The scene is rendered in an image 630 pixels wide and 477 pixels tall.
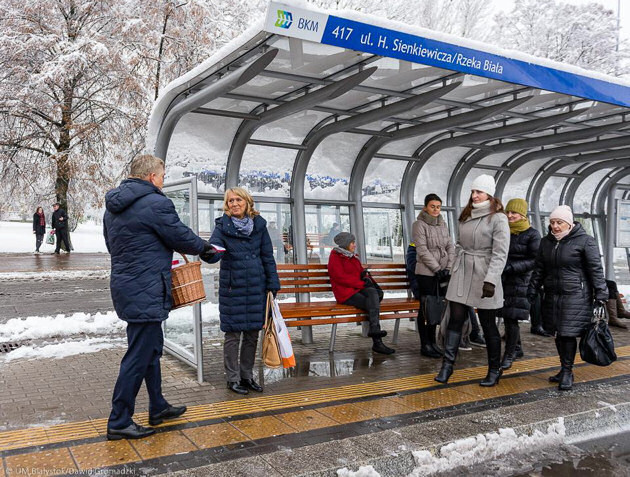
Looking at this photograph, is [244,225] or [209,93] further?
[209,93]

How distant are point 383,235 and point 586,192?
5906mm

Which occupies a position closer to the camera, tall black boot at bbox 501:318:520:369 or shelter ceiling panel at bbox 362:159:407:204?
tall black boot at bbox 501:318:520:369

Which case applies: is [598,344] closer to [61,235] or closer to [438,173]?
[438,173]

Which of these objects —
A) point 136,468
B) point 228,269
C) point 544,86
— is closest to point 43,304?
point 228,269

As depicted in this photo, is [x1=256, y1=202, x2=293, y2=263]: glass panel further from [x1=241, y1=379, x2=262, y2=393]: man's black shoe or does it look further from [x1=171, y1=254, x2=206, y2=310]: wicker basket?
[x1=171, y1=254, x2=206, y2=310]: wicker basket

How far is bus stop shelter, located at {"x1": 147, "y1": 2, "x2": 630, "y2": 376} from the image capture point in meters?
5.33

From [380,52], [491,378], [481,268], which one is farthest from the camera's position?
[491,378]

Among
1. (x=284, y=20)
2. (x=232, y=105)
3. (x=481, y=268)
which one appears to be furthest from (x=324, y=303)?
(x=284, y=20)

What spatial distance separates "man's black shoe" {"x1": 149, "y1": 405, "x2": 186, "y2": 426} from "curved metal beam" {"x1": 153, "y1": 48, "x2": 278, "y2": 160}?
2.81 m

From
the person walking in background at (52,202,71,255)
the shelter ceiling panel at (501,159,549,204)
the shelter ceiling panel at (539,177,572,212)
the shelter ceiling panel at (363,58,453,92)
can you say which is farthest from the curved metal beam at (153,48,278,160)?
the person walking in background at (52,202,71,255)

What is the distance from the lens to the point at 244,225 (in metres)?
5.14

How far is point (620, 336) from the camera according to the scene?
810 cm

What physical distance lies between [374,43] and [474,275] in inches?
87.4

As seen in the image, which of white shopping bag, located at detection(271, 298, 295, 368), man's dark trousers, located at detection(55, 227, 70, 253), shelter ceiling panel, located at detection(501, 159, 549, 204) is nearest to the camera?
white shopping bag, located at detection(271, 298, 295, 368)
